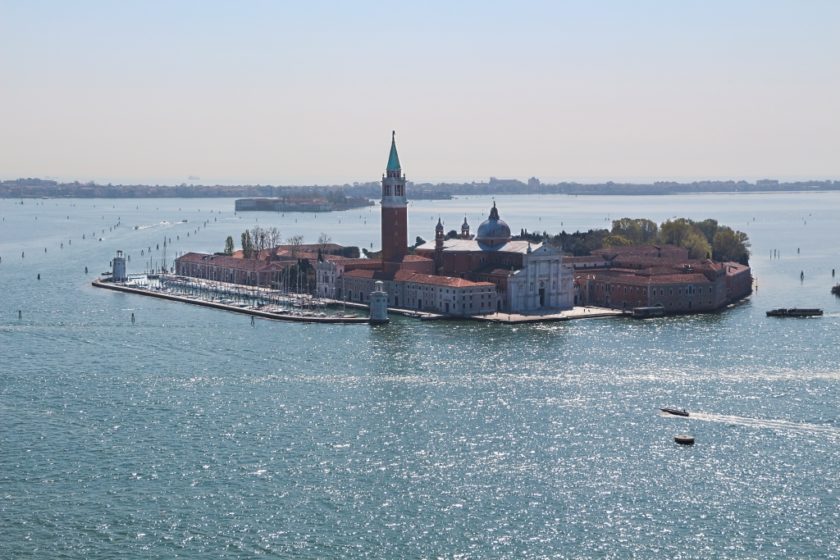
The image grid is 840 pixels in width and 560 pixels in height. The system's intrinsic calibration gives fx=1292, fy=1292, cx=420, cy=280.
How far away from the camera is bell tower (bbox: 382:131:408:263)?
43.8m

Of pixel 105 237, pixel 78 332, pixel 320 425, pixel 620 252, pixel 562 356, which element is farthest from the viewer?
pixel 105 237

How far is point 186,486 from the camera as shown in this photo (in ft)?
61.9

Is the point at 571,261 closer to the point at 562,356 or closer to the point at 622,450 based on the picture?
the point at 562,356

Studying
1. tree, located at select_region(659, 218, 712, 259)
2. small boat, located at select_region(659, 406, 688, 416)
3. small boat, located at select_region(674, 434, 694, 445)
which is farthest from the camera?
tree, located at select_region(659, 218, 712, 259)

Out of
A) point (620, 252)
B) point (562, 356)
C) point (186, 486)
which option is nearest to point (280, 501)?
point (186, 486)

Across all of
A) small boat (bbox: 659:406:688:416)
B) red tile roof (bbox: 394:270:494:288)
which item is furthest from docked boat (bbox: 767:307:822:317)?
small boat (bbox: 659:406:688:416)

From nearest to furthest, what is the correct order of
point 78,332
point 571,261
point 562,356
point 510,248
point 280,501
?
point 280,501
point 562,356
point 78,332
point 510,248
point 571,261

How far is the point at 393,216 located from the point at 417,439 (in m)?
22.6

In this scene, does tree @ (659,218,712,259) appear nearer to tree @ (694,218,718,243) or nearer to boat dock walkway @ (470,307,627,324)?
tree @ (694,218,718,243)

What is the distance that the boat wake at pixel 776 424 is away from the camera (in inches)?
869

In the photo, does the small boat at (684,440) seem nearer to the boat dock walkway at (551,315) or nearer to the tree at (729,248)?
the boat dock walkway at (551,315)

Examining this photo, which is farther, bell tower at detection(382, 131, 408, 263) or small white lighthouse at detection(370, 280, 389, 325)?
bell tower at detection(382, 131, 408, 263)

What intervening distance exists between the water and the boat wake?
6 centimetres

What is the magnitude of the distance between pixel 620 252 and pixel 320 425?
30851 millimetres
